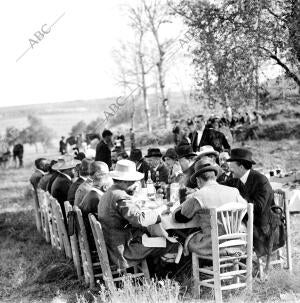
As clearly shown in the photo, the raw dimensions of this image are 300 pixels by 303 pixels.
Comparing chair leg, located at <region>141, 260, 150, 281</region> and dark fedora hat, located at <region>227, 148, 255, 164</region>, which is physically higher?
dark fedora hat, located at <region>227, 148, 255, 164</region>

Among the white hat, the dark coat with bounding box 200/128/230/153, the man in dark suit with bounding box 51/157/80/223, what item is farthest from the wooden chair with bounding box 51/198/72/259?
the dark coat with bounding box 200/128/230/153

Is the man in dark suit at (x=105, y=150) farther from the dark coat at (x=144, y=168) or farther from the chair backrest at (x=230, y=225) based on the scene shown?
the chair backrest at (x=230, y=225)

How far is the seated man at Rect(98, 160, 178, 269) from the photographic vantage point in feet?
16.0

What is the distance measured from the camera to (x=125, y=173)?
5.23 m

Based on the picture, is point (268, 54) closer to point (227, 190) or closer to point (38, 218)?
point (38, 218)

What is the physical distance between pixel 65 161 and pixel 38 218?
143 centimetres

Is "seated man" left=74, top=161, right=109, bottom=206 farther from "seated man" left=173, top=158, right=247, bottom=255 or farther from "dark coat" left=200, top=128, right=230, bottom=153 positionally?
"dark coat" left=200, top=128, right=230, bottom=153

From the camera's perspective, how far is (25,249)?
7770 millimetres

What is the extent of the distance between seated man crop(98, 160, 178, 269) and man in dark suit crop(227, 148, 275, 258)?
99 cm

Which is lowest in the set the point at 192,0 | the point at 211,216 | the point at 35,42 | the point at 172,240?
A: the point at 172,240

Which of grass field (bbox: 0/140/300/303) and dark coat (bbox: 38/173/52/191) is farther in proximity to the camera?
dark coat (bbox: 38/173/52/191)

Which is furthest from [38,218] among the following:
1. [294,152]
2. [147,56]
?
[147,56]

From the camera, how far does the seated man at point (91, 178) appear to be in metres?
5.94

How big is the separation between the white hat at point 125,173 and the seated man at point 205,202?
66 cm
